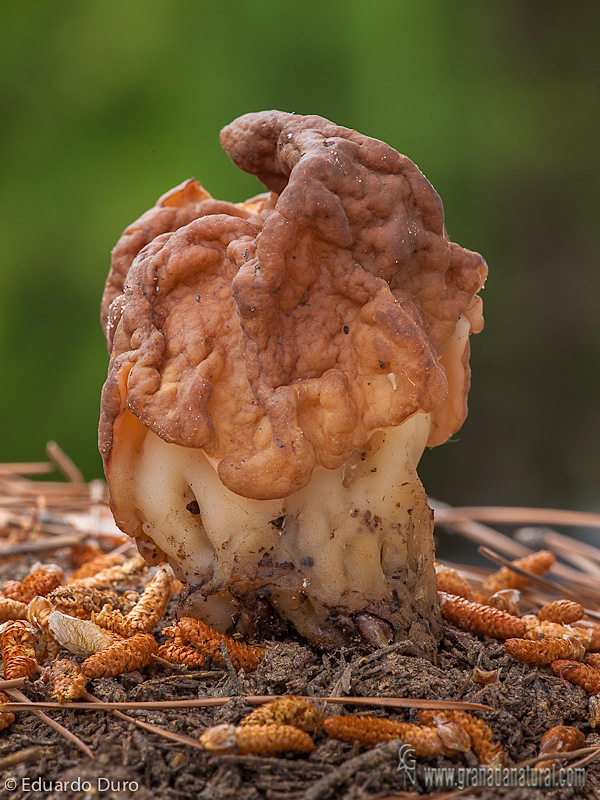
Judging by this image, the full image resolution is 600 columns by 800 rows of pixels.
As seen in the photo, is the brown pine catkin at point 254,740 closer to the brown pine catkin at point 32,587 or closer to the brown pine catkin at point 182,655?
the brown pine catkin at point 182,655

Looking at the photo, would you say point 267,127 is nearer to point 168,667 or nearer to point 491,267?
point 168,667

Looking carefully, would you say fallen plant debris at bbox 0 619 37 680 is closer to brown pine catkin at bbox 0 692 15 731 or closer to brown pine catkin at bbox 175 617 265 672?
brown pine catkin at bbox 0 692 15 731

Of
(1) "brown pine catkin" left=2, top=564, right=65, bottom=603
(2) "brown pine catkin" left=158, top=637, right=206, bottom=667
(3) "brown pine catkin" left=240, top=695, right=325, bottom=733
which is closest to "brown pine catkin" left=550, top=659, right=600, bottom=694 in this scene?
(3) "brown pine catkin" left=240, top=695, right=325, bottom=733

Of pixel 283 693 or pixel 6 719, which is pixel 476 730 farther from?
pixel 6 719

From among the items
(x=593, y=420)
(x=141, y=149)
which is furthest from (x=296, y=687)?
(x=593, y=420)

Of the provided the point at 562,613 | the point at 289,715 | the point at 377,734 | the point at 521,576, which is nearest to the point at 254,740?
the point at 289,715

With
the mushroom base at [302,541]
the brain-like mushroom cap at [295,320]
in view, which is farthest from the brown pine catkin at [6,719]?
the brain-like mushroom cap at [295,320]
